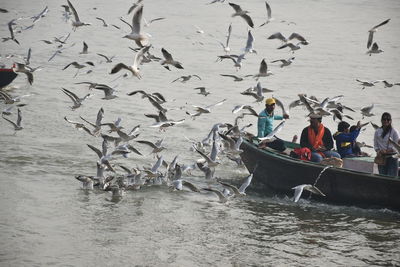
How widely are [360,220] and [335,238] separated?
109cm

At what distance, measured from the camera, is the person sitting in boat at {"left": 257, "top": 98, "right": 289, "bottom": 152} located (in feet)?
45.0

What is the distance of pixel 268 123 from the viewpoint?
1393cm

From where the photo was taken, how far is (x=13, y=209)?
12.2 m

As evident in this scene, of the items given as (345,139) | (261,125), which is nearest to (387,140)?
(345,139)

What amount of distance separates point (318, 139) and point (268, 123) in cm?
117

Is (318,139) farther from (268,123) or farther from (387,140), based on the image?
(387,140)

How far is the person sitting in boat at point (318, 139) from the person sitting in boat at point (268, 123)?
33.2 inches

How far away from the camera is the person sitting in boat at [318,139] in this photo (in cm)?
1305

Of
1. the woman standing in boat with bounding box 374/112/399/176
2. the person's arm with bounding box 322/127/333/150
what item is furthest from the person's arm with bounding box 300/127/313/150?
the woman standing in boat with bounding box 374/112/399/176

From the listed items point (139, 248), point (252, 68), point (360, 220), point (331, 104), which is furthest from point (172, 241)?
point (252, 68)

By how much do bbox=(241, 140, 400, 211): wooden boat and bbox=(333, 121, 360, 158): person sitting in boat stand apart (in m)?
0.48

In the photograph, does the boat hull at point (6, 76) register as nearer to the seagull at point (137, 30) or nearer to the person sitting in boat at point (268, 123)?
the person sitting in boat at point (268, 123)

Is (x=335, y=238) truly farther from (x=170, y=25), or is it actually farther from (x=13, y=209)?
(x=170, y=25)

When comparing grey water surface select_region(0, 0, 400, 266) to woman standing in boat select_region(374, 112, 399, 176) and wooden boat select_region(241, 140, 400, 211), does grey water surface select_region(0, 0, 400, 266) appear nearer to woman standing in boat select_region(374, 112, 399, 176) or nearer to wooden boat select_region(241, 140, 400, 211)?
wooden boat select_region(241, 140, 400, 211)
